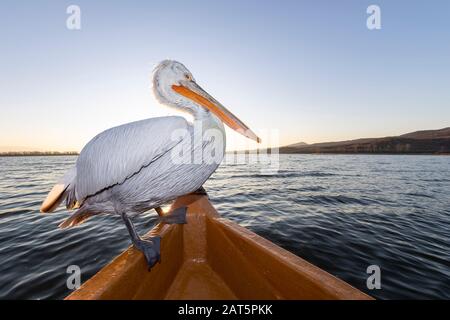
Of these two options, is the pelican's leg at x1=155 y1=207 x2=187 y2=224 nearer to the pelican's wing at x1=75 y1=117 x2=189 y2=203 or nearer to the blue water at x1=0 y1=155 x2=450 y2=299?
the pelican's wing at x1=75 y1=117 x2=189 y2=203

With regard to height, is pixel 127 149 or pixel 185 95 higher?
pixel 185 95

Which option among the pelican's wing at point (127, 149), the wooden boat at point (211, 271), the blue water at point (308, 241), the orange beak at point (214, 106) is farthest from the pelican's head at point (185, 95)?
the blue water at point (308, 241)

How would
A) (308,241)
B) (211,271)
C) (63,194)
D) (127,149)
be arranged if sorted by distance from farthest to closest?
(308,241) < (211,271) < (63,194) < (127,149)

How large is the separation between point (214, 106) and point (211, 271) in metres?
1.92

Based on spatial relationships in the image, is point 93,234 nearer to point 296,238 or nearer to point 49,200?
point 49,200

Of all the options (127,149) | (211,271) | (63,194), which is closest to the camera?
(127,149)

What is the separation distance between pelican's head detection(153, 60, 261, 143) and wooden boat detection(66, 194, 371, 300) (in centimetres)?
108

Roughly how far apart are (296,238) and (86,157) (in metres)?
4.05

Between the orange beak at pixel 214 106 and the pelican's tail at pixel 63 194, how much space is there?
4.49ft

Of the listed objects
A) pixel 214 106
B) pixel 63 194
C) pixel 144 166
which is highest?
pixel 214 106

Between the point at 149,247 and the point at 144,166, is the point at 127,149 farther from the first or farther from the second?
the point at 149,247

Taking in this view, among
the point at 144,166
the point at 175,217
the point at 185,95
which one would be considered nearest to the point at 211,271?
the point at 175,217

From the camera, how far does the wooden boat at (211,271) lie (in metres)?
1.31

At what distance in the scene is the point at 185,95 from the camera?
2152 mm
